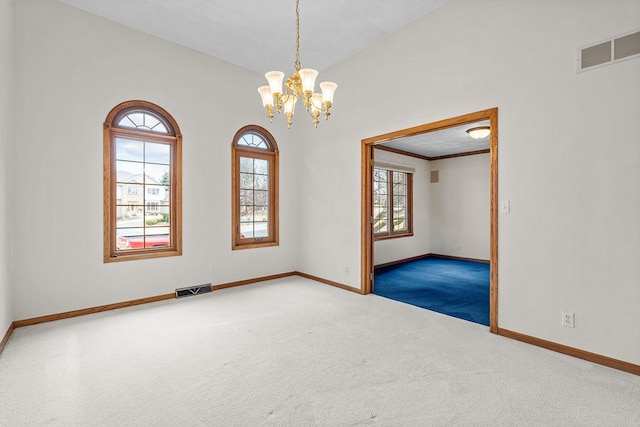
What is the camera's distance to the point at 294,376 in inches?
91.4

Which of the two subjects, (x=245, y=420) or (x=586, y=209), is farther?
(x=586, y=209)

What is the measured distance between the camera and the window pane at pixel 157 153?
13.6 feet

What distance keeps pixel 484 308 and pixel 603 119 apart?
234 centimetres

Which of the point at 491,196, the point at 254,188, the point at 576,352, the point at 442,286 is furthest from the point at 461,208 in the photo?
the point at 576,352

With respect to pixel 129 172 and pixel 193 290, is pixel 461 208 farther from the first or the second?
pixel 129 172

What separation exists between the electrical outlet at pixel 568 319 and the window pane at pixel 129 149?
15.7ft

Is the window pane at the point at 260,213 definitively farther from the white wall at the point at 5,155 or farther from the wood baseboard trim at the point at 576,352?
the wood baseboard trim at the point at 576,352

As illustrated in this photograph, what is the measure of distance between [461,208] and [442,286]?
3.54 meters

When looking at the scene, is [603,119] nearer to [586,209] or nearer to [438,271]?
[586,209]

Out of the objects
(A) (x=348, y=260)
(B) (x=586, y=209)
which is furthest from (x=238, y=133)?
(B) (x=586, y=209)

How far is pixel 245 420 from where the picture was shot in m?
1.84

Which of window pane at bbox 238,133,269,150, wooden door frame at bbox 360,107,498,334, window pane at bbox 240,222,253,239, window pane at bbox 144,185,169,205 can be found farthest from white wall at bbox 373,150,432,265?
window pane at bbox 144,185,169,205

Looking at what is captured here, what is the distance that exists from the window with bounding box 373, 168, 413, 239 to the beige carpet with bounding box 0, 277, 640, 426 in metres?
3.85

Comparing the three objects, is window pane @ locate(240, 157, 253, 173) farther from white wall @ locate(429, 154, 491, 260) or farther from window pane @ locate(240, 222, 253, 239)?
white wall @ locate(429, 154, 491, 260)
